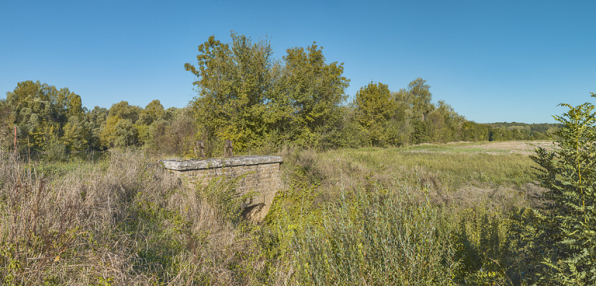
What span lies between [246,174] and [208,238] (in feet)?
11.5

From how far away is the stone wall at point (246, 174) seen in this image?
613cm

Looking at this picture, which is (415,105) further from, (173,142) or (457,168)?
(173,142)

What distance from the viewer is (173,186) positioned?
18.2ft

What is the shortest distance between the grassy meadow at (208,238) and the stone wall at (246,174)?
349 millimetres

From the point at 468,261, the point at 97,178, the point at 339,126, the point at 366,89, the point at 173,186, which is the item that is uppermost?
the point at 366,89

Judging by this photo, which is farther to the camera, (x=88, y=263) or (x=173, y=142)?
(x=173, y=142)

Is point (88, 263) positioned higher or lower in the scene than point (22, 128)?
lower

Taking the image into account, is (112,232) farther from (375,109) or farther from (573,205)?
(375,109)

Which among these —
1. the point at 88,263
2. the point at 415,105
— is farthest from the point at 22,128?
the point at 415,105

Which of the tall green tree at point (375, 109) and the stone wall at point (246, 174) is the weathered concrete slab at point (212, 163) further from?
the tall green tree at point (375, 109)

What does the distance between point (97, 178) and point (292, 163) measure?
20.3 feet

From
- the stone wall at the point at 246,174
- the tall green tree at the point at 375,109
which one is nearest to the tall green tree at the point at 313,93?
the stone wall at the point at 246,174

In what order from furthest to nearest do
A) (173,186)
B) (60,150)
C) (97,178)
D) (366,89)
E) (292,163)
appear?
(366,89), (292,163), (60,150), (173,186), (97,178)

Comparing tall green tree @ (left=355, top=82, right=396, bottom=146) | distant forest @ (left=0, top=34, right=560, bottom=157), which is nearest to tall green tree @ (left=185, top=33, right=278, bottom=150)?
distant forest @ (left=0, top=34, right=560, bottom=157)
